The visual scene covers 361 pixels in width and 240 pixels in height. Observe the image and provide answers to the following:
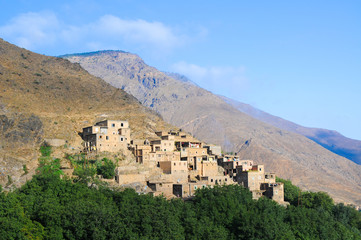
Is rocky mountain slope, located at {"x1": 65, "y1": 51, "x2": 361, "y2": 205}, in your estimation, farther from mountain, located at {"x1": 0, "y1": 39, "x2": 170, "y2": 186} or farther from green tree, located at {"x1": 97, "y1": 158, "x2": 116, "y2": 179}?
green tree, located at {"x1": 97, "y1": 158, "x2": 116, "y2": 179}

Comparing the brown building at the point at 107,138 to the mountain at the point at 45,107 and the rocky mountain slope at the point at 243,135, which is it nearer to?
the mountain at the point at 45,107

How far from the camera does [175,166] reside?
57188 millimetres

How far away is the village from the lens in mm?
54656

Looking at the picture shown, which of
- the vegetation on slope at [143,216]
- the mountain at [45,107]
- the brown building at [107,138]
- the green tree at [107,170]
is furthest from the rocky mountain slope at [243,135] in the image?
the green tree at [107,170]

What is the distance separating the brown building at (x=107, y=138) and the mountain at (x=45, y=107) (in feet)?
Answer: 5.87

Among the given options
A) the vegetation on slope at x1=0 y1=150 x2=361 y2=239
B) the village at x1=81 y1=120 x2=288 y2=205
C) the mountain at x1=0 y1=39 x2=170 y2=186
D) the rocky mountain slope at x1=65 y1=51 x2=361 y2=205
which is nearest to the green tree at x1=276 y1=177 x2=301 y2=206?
the village at x1=81 y1=120 x2=288 y2=205

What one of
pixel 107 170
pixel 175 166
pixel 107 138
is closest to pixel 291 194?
pixel 175 166

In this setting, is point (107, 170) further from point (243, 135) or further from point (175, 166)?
point (243, 135)

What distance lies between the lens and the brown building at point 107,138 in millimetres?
57219

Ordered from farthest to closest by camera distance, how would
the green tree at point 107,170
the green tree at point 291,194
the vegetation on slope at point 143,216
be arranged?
the green tree at point 291,194
the green tree at point 107,170
the vegetation on slope at point 143,216

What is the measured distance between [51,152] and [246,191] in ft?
75.7

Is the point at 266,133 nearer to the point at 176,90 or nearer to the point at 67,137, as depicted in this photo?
the point at 176,90

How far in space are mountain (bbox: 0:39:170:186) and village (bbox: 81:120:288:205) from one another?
13.3ft

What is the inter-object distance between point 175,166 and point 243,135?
3591 inches
